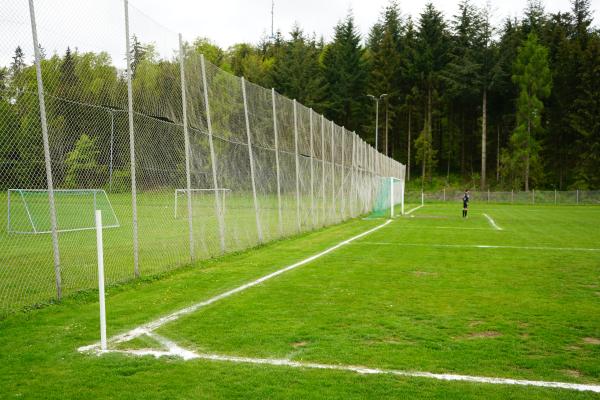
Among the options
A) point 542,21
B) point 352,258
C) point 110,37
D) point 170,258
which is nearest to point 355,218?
point 352,258

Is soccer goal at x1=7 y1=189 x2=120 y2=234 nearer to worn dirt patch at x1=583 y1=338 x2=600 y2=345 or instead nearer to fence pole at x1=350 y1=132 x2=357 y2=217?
fence pole at x1=350 y1=132 x2=357 y2=217

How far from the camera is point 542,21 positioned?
243 feet

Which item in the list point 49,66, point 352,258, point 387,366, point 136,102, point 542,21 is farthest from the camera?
point 542,21

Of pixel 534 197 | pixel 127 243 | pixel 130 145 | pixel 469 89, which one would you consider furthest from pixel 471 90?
pixel 130 145

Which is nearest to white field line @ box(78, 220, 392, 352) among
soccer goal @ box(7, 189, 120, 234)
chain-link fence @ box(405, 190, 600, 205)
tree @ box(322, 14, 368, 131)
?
soccer goal @ box(7, 189, 120, 234)

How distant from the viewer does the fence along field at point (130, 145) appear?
23.9ft

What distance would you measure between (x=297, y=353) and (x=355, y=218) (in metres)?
23.4

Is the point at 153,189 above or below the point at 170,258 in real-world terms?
above

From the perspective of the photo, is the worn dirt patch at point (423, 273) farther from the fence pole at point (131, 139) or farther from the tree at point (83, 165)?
the tree at point (83, 165)

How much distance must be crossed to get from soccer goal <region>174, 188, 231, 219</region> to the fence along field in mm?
40

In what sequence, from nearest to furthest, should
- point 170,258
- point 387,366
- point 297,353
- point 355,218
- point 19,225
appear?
1. point 387,366
2. point 297,353
3. point 170,258
4. point 19,225
5. point 355,218

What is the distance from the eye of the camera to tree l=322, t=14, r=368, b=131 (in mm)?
73750

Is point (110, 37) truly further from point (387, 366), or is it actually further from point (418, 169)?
point (418, 169)

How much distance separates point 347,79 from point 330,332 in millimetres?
70589
